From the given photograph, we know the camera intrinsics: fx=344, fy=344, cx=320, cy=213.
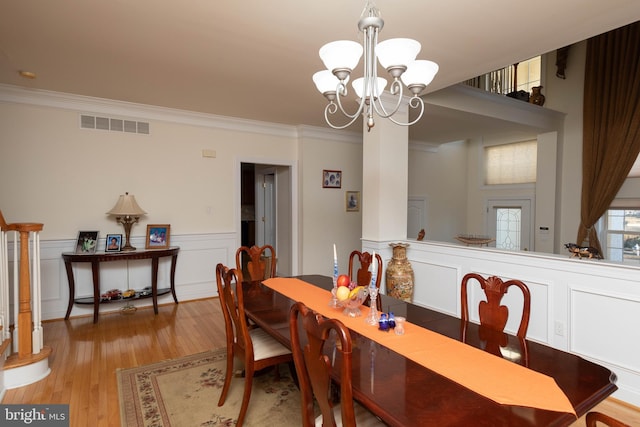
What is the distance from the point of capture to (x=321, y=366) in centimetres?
116

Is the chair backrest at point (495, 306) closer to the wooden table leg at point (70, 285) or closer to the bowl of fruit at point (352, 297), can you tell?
the bowl of fruit at point (352, 297)

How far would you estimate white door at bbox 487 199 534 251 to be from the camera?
601 cm

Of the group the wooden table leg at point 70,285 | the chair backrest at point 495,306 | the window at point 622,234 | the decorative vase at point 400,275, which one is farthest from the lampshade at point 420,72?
the window at point 622,234

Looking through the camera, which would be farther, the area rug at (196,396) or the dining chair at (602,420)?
the area rug at (196,396)

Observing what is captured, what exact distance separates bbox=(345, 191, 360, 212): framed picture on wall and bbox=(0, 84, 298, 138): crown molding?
1362 millimetres

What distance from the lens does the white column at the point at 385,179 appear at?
3.64 metres

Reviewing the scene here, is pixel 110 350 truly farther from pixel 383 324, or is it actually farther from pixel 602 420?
pixel 602 420

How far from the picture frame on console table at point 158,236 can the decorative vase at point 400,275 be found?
2.72m

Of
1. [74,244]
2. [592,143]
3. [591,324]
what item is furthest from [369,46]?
[592,143]

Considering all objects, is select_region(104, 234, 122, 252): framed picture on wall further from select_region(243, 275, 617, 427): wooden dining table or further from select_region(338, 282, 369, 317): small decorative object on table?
select_region(338, 282, 369, 317): small decorative object on table

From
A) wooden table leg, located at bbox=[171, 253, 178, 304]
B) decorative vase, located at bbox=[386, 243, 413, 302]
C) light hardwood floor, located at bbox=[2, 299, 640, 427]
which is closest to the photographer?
light hardwood floor, located at bbox=[2, 299, 640, 427]

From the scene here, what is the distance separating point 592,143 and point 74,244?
22.4 ft

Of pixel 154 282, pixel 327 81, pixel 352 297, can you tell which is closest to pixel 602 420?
pixel 352 297

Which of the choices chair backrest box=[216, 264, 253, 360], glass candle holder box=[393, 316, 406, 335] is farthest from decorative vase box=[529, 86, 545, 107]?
chair backrest box=[216, 264, 253, 360]
